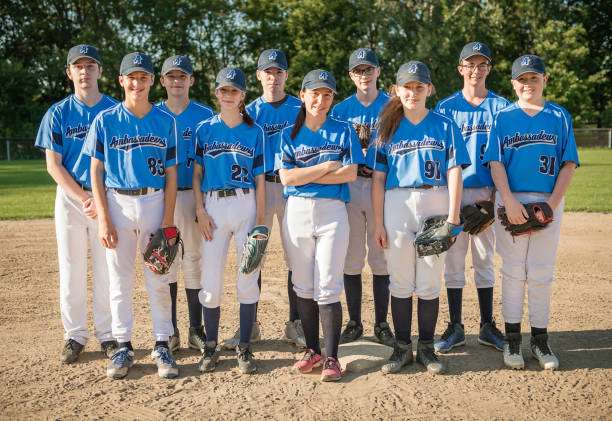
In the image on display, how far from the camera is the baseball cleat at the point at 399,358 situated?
3.96 meters

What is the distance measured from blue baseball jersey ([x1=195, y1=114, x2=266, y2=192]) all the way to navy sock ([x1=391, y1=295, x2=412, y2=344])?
1281 millimetres

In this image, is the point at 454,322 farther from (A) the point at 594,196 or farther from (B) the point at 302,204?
(A) the point at 594,196

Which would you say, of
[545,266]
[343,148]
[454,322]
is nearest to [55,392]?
[343,148]

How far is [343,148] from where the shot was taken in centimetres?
396

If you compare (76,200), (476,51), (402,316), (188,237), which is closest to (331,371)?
(402,316)

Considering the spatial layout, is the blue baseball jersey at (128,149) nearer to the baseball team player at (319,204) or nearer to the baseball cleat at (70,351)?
the baseball team player at (319,204)

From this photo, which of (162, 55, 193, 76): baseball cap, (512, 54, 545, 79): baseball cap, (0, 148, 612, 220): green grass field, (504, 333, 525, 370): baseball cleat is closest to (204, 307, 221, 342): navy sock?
(162, 55, 193, 76): baseball cap

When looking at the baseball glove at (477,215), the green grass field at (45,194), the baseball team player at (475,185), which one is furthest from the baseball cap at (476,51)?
the green grass field at (45,194)

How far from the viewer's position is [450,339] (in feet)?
14.7

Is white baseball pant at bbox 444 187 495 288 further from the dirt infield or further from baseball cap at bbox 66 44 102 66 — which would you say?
baseball cap at bbox 66 44 102 66

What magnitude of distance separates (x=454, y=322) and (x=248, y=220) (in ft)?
5.91

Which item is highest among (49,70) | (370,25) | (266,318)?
(370,25)

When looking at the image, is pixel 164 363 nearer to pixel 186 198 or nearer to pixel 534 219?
pixel 186 198

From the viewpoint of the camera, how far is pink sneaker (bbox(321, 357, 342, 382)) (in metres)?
3.81
